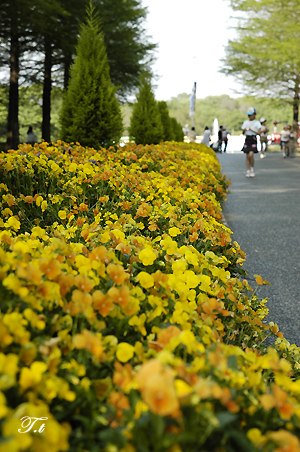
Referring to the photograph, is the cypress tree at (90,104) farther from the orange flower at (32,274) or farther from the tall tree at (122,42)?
the tall tree at (122,42)

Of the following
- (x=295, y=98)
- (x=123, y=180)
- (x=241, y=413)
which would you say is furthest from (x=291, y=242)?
(x=295, y=98)

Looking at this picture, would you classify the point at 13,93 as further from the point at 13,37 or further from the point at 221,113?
the point at 221,113

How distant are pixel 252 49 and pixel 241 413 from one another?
2665 centimetres

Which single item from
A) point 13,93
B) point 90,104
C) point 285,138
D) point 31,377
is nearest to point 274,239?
point 31,377

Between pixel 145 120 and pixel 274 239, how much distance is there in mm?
8380

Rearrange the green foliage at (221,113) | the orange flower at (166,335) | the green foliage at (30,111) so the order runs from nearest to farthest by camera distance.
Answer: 1. the orange flower at (166,335)
2. the green foliage at (30,111)
3. the green foliage at (221,113)

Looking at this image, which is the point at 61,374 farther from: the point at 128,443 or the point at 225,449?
the point at 225,449

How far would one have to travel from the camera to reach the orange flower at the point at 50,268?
131cm

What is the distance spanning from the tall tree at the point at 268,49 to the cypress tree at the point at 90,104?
1481 cm

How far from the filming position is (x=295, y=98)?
2616 cm

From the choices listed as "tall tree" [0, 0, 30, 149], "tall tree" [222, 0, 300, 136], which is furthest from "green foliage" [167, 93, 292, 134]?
"tall tree" [0, 0, 30, 149]

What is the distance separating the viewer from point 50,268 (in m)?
1.33

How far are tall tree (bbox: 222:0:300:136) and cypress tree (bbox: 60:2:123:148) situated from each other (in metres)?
14.8

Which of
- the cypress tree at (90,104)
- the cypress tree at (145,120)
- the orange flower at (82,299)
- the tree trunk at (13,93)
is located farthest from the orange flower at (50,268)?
the tree trunk at (13,93)
